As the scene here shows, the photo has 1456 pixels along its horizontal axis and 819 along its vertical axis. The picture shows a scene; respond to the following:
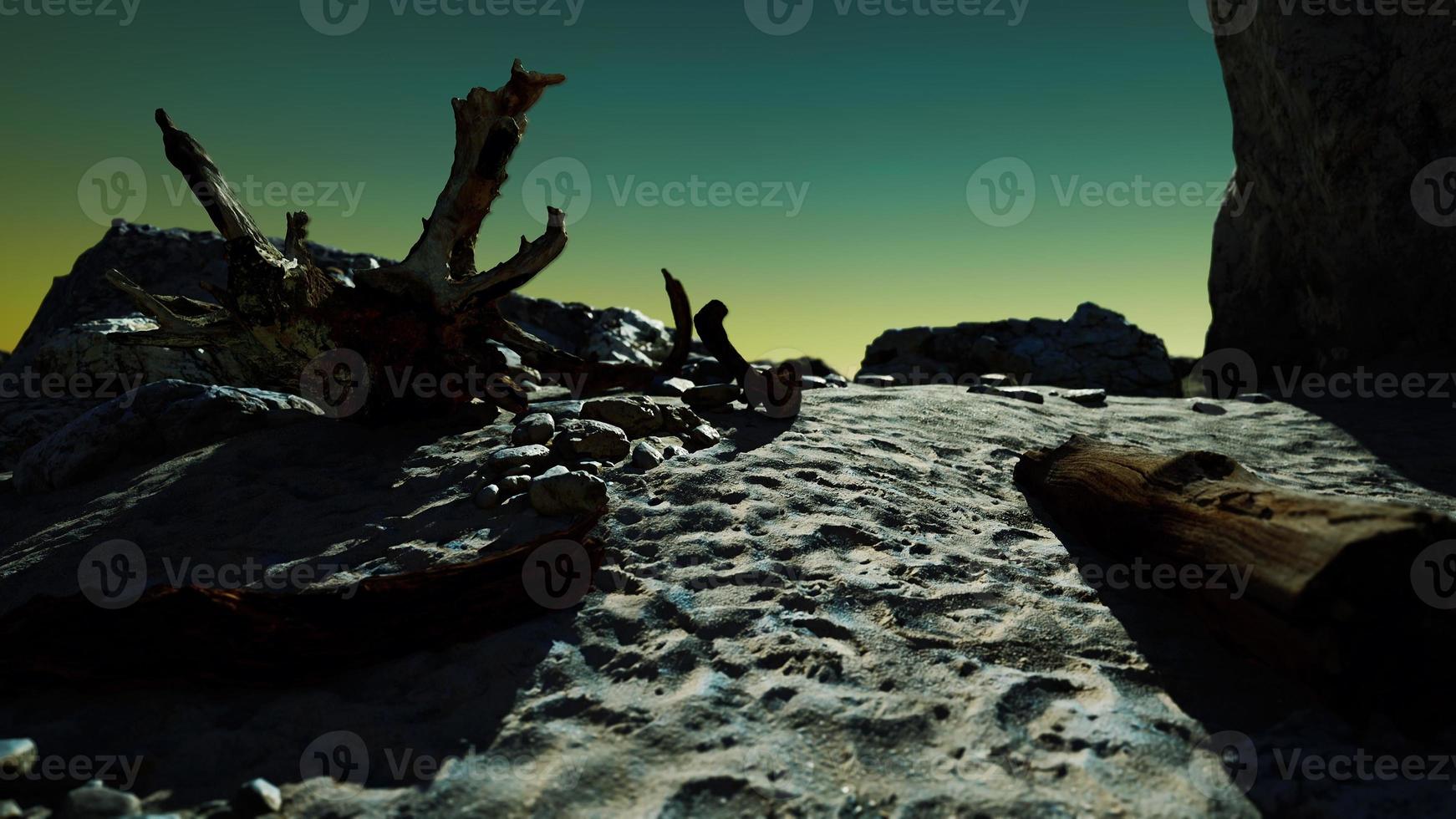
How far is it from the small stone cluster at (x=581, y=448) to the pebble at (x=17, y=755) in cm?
178

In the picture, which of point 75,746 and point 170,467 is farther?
point 170,467

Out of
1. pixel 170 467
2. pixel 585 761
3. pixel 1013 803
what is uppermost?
pixel 170 467

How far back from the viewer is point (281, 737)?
7.79 ft

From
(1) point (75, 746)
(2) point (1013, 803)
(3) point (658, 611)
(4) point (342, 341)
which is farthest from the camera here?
(4) point (342, 341)

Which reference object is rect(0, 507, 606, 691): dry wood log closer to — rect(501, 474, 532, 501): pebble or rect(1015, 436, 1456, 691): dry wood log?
rect(501, 474, 532, 501): pebble

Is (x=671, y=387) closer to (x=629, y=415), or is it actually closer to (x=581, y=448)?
(x=629, y=415)

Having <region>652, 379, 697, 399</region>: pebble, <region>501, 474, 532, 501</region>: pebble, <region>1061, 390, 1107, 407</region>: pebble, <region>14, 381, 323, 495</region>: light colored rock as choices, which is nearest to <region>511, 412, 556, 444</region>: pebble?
<region>501, 474, 532, 501</region>: pebble

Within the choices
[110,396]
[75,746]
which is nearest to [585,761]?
[75,746]

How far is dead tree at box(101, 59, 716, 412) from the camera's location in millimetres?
4965

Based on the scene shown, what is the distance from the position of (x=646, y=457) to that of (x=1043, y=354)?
25.9 feet

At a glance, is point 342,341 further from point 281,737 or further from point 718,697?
point 718,697

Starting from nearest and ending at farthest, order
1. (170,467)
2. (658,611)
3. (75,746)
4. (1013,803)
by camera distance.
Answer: (1013,803)
(75,746)
(658,611)
(170,467)

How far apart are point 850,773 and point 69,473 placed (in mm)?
5027

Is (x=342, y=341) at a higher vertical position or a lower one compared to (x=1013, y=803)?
higher
